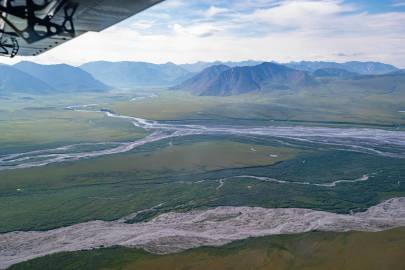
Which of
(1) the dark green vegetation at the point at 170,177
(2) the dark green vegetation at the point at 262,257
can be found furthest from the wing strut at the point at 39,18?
(1) the dark green vegetation at the point at 170,177

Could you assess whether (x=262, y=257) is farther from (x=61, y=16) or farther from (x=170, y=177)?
(x=61, y=16)

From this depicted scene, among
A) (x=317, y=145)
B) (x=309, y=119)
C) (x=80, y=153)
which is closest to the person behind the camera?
(x=80, y=153)

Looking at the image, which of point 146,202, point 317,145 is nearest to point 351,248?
point 146,202

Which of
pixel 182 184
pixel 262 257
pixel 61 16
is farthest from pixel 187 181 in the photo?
pixel 61 16

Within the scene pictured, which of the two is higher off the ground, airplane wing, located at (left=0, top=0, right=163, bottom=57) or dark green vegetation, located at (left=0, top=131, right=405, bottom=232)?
airplane wing, located at (left=0, top=0, right=163, bottom=57)

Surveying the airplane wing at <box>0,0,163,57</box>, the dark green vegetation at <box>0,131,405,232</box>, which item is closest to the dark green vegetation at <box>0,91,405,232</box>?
the dark green vegetation at <box>0,131,405,232</box>

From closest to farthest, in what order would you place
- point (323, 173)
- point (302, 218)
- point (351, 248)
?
point (351, 248)
point (302, 218)
point (323, 173)

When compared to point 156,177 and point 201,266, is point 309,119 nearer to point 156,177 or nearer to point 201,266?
point 156,177

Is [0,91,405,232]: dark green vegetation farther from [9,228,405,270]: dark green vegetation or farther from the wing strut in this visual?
the wing strut
